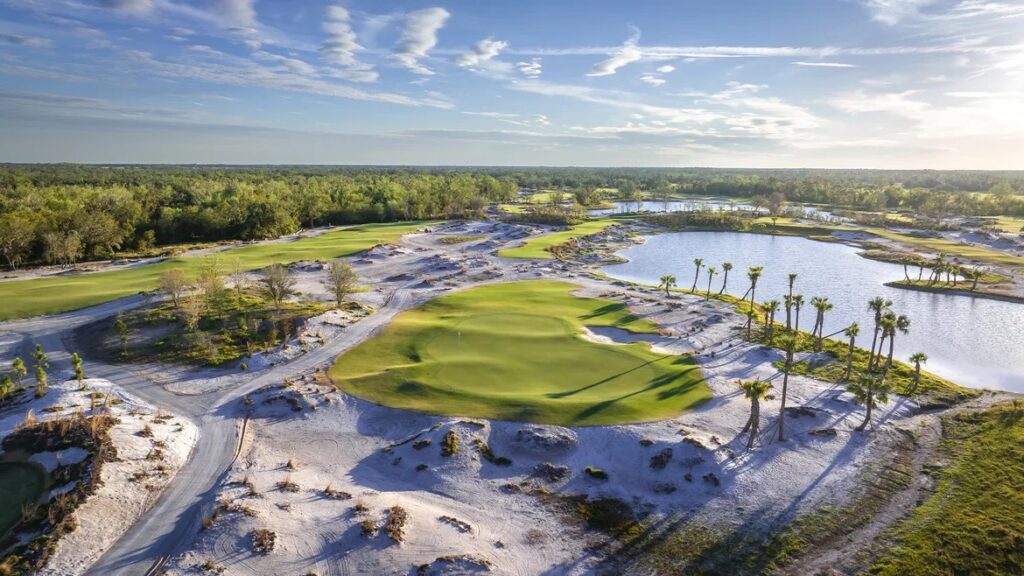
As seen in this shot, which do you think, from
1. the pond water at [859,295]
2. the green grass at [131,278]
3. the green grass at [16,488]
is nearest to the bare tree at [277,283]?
the green grass at [131,278]

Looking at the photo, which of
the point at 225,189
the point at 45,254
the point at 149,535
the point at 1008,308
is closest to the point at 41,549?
the point at 149,535

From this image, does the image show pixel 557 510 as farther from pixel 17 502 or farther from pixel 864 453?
pixel 17 502

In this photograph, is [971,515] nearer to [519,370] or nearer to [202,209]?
[519,370]

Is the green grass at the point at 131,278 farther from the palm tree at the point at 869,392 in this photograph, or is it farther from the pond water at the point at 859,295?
the palm tree at the point at 869,392

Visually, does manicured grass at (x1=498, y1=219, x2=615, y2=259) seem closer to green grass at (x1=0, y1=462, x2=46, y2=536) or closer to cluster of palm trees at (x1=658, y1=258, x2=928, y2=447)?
cluster of palm trees at (x1=658, y1=258, x2=928, y2=447)

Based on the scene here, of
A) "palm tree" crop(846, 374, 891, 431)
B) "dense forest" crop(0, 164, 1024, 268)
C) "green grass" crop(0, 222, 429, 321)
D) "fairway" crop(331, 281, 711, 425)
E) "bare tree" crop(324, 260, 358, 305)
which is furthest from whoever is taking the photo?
"dense forest" crop(0, 164, 1024, 268)

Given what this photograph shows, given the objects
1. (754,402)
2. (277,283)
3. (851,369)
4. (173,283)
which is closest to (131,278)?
(173,283)

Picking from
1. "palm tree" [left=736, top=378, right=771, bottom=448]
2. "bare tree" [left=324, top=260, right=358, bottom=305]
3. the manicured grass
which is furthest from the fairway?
the manicured grass
